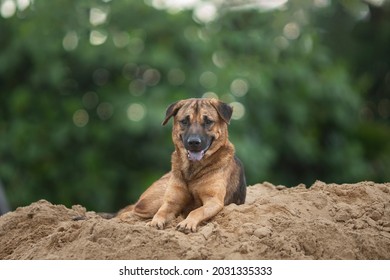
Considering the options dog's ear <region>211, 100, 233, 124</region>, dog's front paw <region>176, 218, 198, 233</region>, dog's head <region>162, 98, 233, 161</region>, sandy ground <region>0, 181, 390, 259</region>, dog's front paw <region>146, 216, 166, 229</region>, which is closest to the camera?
sandy ground <region>0, 181, 390, 259</region>

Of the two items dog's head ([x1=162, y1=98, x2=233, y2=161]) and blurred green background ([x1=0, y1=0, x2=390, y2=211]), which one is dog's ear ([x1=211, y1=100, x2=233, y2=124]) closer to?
dog's head ([x1=162, y1=98, x2=233, y2=161])

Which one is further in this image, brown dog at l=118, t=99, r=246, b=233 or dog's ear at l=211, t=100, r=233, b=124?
dog's ear at l=211, t=100, r=233, b=124

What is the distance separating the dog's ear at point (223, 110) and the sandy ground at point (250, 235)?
892mm

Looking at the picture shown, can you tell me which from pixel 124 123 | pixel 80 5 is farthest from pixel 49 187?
pixel 80 5

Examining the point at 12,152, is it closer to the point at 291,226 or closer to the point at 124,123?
the point at 124,123

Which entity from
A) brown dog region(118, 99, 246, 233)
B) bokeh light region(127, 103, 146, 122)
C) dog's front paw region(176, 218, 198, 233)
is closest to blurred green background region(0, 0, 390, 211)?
bokeh light region(127, 103, 146, 122)

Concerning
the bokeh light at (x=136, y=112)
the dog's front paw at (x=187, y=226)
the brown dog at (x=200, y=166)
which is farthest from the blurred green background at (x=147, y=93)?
the dog's front paw at (x=187, y=226)

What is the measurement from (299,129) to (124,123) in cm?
539

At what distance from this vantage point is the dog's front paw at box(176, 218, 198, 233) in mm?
8453

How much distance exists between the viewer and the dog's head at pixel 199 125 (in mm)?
8788

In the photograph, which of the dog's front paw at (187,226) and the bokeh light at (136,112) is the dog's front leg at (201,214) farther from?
the bokeh light at (136,112)

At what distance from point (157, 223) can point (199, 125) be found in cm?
104

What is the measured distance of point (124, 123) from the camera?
2012cm

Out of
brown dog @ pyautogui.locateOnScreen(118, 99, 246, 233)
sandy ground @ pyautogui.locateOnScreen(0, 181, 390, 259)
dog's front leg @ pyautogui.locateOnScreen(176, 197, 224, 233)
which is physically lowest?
sandy ground @ pyautogui.locateOnScreen(0, 181, 390, 259)
